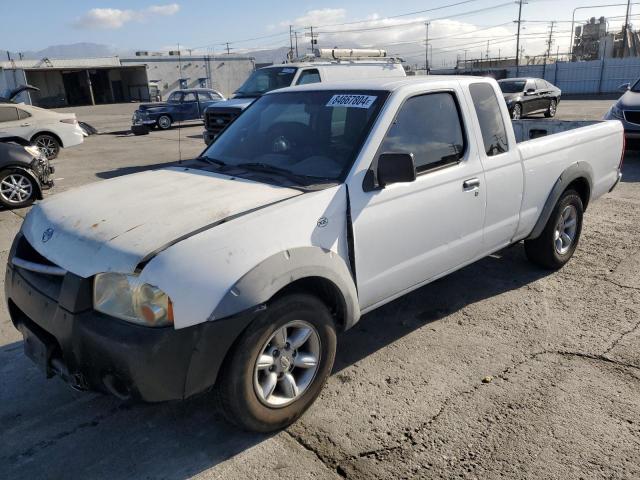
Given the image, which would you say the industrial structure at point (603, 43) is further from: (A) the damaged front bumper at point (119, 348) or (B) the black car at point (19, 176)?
Result: (A) the damaged front bumper at point (119, 348)

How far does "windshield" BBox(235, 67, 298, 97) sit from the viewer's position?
41.1 ft

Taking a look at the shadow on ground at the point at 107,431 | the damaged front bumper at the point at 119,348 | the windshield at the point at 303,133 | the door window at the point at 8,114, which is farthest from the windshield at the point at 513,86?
the damaged front bumper at the point at 119,348

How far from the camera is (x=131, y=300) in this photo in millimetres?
2482

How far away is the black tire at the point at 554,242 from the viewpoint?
4891 mm

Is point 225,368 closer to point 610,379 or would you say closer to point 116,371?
point 116,371

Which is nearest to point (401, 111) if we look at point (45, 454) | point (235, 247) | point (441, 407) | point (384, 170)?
point (384, 170)

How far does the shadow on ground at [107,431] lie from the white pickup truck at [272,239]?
354 millimetres

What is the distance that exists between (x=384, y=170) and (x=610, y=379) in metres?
1.98

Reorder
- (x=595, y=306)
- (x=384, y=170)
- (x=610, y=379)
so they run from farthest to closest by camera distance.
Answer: (x=595, y=306), (x=610, y=379), (x=384, y=170)

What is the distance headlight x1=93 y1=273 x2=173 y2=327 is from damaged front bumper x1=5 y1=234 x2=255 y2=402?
3cm

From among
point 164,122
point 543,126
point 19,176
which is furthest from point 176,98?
point 543,126

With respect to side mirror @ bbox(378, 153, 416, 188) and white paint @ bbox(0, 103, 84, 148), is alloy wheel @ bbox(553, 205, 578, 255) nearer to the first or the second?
side mirror @ bbox(378, 153, 416, 188)

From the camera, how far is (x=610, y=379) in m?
3.38

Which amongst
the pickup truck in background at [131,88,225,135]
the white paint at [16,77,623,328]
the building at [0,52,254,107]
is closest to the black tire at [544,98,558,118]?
the pickup truck in background at [131,88,225,135]
